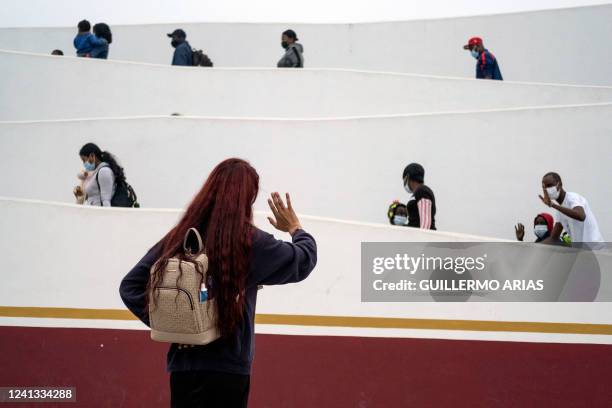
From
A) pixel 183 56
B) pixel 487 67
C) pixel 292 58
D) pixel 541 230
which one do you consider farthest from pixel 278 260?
pixel 183 56

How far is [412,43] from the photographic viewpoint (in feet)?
39.6

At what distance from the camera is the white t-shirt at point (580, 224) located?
611 centimetres

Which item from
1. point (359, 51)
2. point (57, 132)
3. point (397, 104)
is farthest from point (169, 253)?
point (359, 51)

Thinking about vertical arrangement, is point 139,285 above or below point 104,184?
below

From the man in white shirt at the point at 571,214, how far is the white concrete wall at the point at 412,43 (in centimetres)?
563

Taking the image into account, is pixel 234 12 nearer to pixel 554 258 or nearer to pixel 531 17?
pixel 531 17

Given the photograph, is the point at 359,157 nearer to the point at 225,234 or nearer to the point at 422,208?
the point at 422,208

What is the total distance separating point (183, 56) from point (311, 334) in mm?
6208

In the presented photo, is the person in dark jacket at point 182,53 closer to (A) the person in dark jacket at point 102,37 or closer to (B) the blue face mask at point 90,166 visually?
(A) the person in dark jacket at point 102,37

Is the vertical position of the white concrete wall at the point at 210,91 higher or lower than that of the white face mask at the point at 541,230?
higher

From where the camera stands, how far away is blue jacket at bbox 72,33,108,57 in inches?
440

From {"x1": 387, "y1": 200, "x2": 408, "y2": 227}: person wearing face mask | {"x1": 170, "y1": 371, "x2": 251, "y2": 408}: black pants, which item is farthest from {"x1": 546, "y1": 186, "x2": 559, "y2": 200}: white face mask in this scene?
{"x1": 170, "y1": 371, "x2": 251, "y2": 408}: black pants

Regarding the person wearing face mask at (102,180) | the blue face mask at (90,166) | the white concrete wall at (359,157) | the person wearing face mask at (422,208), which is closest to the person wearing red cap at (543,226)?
the white concrete wall at (359,157)

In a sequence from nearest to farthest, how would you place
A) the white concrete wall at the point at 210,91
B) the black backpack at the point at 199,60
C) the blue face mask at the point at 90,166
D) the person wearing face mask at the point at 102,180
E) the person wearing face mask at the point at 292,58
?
the person wearing face mask at the point at 102,180 → the blue face mask at the point at 90,166 → the white concrete wall at the point at 210,91 → the person wearing face mask at the point at 292,58 → the black backpack at the point at 199,60
